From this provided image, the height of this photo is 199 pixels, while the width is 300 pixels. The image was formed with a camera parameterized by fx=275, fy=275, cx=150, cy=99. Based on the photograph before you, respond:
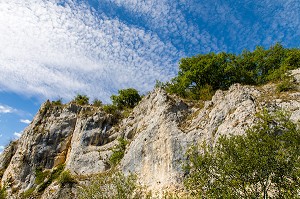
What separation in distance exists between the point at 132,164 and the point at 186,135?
32.7 ft

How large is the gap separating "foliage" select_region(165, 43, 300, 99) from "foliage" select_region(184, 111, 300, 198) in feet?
112

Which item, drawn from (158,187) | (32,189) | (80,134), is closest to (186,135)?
(158,187)

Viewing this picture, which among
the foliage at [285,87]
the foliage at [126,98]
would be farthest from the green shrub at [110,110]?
the foliage at [285,87]

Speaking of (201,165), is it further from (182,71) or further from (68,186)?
(182,71)

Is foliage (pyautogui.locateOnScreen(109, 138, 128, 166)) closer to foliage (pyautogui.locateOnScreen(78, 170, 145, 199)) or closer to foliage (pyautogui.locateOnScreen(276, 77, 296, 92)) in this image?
foliage (pyautogui.locateOnScreen(78, 170, 145, 199))

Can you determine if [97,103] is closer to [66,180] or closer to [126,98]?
[126,98]

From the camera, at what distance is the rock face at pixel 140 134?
34.2 metres

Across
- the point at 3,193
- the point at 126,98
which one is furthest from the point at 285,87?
the point at 3,193

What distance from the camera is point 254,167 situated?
69.9 ft

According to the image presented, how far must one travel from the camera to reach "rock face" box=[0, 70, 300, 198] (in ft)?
112

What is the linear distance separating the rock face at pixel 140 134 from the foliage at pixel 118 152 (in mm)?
1541

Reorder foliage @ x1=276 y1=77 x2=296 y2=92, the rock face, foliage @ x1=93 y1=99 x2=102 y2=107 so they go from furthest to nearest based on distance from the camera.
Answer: foliage @ x1=93 y1=99 x2=102 y2=107 → foliage @ x1=276 y1=77 x2=296 y2=92 → the rock face

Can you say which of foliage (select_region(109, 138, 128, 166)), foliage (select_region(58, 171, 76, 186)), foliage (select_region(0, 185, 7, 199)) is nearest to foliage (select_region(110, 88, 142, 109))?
foliage (select_region(109, 138, 128, 166))

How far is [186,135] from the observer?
3731 centimetres
